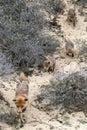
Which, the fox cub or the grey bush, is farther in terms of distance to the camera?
the fox cub

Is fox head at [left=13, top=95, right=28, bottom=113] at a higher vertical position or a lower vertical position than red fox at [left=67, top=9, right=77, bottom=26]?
lower

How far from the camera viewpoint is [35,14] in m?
13.2

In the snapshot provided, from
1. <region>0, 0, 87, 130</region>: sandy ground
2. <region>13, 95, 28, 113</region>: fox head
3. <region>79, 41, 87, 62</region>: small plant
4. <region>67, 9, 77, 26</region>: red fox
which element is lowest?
<region>0, 0, 87, 130</region>: sandy ground

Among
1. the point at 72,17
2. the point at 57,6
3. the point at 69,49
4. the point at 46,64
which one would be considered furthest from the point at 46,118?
the point at 57,6

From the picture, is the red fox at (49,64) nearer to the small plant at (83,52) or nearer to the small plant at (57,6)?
the small plant at (83,52)

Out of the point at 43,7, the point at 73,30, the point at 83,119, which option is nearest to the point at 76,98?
the point at 83,119

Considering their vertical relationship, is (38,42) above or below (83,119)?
above

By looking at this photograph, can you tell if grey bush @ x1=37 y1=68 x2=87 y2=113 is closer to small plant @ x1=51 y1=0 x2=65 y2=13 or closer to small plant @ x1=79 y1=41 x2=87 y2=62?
small plant @ x1=79 y1=41 x2=87 y2=62

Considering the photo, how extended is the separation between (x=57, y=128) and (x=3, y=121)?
1056 millimetres

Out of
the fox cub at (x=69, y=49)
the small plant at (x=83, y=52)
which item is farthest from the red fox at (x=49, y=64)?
the small plant at (x=83, y=52)

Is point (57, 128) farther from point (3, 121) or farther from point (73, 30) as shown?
point (73, 30)

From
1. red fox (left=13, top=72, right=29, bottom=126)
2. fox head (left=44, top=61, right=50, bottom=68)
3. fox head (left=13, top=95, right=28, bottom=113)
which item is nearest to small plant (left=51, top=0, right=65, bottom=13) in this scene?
fox head (left=44, top=61, right=50, bottom=68)

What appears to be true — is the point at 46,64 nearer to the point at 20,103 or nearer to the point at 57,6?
the point at 20,103

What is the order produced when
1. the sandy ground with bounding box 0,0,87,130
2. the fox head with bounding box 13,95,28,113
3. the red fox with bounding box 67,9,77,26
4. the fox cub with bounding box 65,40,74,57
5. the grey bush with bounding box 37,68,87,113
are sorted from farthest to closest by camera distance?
the red fox with bounding box 67,9,77,26
the fox cub with bounding box 65,40,74,57
the grey bush with bounding box 37,68,87,113
the sandy ground with bounding box 0,0,87,130
the fox head with bounding box 13,95,28,113
